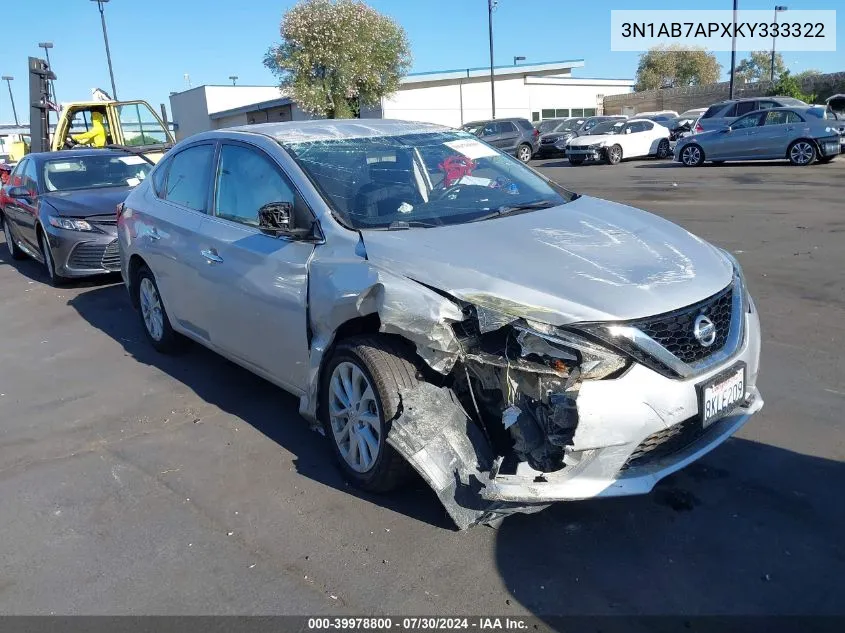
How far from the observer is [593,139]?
25.2m

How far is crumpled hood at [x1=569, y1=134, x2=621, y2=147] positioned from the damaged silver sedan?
2159 cm

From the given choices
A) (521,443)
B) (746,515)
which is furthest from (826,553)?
(521,443)

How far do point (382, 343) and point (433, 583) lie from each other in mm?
1095

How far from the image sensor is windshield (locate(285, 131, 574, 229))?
397cm

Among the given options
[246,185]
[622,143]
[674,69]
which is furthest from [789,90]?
[674,69]

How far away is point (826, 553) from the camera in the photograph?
3053 millimetres

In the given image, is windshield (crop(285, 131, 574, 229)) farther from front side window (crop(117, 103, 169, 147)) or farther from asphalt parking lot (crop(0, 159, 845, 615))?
front side window (crop(117, 103, 169, 147))

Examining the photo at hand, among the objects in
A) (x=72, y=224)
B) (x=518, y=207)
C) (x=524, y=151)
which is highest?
(x=518, y=207)

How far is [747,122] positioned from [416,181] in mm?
18681

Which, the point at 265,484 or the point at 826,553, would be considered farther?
the point at 265,484

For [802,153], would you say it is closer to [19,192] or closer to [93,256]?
[93,256]

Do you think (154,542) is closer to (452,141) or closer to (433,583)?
(433,583)

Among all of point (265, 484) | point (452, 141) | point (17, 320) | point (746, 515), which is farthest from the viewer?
point (17, 320)

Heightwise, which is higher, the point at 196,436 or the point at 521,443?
the point at 521,443
